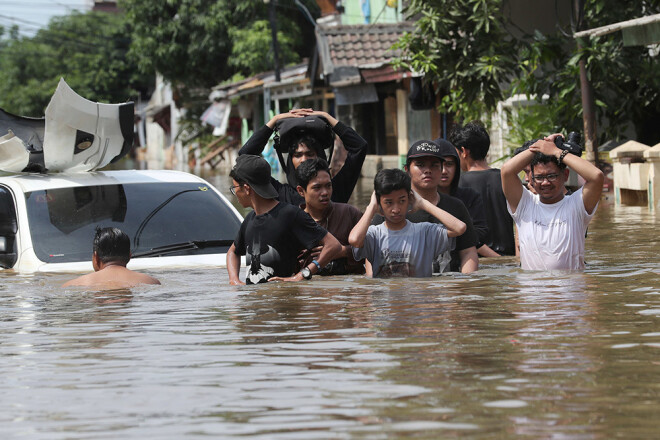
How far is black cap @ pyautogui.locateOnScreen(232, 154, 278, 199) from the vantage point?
6.54 meters

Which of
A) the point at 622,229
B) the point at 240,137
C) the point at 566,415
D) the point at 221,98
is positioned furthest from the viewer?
the point at 240,137

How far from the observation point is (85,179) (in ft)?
28.5

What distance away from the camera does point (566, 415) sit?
3.71 m

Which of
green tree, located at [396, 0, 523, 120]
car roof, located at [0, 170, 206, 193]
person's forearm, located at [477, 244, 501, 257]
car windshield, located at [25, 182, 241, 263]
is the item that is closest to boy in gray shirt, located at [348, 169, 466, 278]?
person's forearm, located at [477, 244, 501, 257]

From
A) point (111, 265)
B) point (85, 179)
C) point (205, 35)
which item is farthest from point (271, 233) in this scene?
point (205, 35)

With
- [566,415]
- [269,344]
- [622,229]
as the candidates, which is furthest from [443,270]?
[622,229]

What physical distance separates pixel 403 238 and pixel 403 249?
0.07 m

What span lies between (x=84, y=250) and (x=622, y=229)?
20.2 feet

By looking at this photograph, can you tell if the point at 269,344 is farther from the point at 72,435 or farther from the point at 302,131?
the point at 302,131

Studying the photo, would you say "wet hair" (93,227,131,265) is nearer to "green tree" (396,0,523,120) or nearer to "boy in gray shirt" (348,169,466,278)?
"boy in gray shirt" (348,169,466,278)

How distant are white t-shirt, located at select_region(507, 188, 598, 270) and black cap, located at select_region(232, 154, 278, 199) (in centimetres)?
153

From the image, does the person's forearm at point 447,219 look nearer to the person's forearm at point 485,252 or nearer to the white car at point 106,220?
the person's forearm at point 485,252

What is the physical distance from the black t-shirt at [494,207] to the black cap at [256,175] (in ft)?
5.98

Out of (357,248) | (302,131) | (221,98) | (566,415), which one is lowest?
(566,415)
